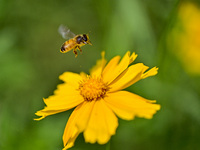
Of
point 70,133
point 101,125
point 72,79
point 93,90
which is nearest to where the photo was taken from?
point 101,125

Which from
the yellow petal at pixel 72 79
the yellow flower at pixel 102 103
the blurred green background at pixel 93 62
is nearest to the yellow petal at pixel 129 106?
the yellow flower at pixel 102 103

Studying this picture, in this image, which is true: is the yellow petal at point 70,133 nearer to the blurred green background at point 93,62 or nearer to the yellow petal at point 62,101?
the yellow petal at point 62,101

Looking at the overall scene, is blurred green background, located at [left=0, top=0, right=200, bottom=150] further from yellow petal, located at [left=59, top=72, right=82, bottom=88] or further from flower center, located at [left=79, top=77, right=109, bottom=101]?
flower center, located at [left=79, top=77, right=109, bottom=101]

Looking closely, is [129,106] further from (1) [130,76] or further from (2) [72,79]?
(2) [72,79]

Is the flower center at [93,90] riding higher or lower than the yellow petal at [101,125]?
higher

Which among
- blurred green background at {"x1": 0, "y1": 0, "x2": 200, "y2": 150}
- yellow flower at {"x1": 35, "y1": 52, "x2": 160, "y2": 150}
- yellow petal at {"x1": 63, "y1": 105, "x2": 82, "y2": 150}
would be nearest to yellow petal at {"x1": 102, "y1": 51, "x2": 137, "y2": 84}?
yellow flower at {"x1": 35, "y1": 52, "x2": 160, "y2": 150}

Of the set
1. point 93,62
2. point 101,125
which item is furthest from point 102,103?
point 93,62
